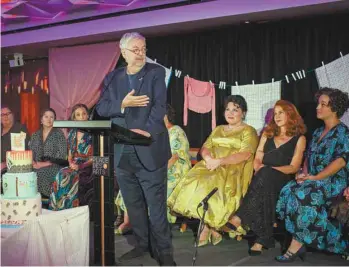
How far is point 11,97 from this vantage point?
26.1ft

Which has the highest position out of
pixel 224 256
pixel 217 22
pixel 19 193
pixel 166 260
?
pixel 217 22

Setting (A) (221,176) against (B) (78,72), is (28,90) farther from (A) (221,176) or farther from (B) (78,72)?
(A) (221,176)

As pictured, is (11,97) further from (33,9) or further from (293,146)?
(293,146)

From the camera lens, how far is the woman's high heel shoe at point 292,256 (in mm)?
3559

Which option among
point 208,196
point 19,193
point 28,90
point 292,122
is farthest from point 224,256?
point 28,90

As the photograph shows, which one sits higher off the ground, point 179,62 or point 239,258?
point 179,62

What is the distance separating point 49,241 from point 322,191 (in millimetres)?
2280

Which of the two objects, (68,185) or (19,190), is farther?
(68,185)

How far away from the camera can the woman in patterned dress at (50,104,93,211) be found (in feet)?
14.6

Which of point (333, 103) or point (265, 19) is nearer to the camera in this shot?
point (333, 103)

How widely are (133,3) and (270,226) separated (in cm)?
286

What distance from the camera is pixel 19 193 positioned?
7.47 ft

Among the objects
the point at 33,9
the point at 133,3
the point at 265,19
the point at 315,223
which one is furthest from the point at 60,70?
the point at 315,223

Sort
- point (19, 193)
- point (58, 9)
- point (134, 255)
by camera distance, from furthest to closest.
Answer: point (58, 9) → point (134, 255) → point (19, 193)
